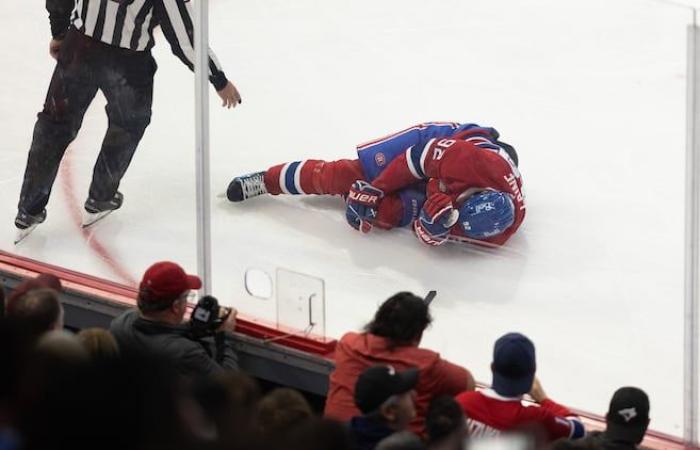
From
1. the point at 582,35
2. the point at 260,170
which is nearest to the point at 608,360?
the point at 582,35

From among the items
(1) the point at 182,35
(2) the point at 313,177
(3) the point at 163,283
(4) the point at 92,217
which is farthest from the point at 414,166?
(4) the point at 92,217

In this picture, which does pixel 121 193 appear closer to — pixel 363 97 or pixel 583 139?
pixel 363 97

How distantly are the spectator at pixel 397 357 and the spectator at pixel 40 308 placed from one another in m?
0.57

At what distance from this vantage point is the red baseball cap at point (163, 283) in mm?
3254

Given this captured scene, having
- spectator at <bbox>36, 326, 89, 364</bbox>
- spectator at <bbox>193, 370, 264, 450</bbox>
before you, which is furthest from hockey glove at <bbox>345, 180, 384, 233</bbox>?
spectator at <bbox>193, 370, 264, 450</bbox>

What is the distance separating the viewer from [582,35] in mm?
3568

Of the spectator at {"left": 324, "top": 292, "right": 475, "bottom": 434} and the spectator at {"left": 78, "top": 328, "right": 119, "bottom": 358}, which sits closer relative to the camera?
the spectator at {"left": 78, "top": 328, "right": 119, "bottom": 358}

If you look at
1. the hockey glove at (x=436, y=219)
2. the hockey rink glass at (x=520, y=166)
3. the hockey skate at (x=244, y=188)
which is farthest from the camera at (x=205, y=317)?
the hockey glove at (x=436, y=219)

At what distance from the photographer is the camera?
340 cm

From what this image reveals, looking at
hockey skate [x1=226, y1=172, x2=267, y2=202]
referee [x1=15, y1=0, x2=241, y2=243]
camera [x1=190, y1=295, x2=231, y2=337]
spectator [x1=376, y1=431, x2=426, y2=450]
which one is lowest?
spectator [x1=376, y1=431, x2=426, y2=450]

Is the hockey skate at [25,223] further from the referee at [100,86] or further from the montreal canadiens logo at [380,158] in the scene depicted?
the montreal canadiens logo at [380,158]

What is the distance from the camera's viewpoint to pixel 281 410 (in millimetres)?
2316

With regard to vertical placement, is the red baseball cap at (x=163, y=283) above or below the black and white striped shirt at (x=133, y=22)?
below

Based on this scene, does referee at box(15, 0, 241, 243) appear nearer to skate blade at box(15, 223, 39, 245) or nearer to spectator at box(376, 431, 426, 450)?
skate blade at box(15, 223, 39, 245)
